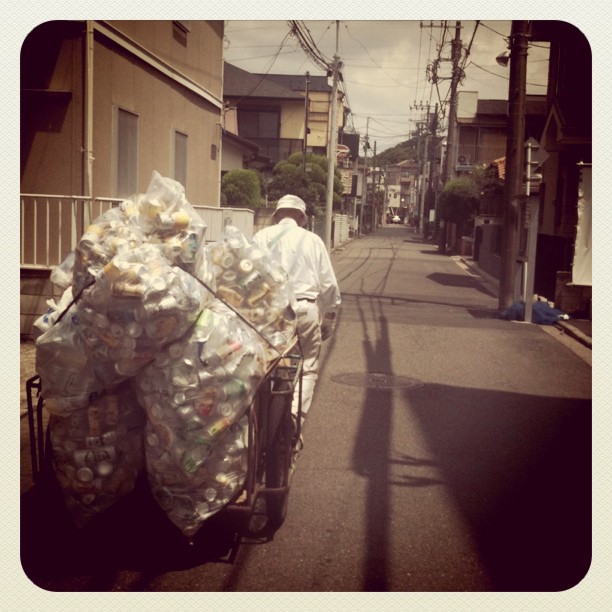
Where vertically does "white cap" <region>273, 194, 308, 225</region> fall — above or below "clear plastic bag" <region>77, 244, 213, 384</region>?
above

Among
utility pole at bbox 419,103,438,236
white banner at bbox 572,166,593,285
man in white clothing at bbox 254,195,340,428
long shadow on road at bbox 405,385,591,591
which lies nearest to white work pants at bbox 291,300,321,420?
man in white clothing at bbox 254,195,340,428

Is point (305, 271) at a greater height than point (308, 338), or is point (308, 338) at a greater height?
point (305, 271)

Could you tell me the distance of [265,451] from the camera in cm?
388

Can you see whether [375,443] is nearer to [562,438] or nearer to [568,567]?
[562,438]

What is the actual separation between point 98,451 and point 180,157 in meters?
8.47

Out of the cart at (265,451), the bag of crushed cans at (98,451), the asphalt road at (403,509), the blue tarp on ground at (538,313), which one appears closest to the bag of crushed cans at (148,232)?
the bag of crushed cans at (98,451)

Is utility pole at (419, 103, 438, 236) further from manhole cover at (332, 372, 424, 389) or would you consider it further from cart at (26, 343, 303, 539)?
cart at (26, 343, 303, 539)

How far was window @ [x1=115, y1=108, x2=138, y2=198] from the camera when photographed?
9125 mm

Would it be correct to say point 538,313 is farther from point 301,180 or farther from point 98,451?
point 301,180

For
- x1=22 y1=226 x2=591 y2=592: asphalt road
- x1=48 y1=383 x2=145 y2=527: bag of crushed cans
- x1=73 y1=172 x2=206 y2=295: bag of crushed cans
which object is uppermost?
x1=73 y1=172 x2=206 y2=295: bag of crushed cans

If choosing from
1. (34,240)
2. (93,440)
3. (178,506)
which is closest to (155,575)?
(178,506)

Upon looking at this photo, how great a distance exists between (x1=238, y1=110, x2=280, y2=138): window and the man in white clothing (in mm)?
25876

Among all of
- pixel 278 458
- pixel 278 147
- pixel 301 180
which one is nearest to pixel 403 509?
pixel 278 458

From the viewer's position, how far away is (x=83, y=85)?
836cm
